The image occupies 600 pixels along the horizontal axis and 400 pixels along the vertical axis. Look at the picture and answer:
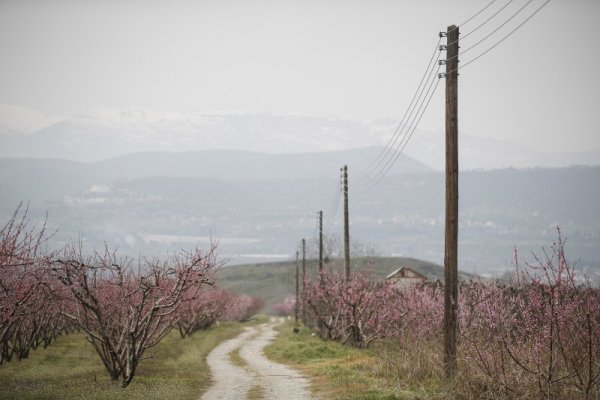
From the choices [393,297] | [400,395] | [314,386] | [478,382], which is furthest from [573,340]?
[393,297]

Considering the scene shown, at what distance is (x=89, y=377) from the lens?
24031mm

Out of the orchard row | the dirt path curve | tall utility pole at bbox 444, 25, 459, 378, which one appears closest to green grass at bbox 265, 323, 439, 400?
the dirt path curve

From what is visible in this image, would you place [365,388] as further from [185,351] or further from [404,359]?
[185,351]

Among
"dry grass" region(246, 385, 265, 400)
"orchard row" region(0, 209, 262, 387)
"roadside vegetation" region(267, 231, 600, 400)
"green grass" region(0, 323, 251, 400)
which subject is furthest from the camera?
"dry grass" region(246, 385, 265, 400)

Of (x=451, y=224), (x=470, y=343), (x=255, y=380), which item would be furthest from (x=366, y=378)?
(x=470, y=343)

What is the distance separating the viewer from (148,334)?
21.7 metres

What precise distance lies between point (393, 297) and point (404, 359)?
16371mm

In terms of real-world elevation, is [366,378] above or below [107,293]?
below

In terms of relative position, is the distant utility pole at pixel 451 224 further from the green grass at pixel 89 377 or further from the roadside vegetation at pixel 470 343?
the green grass at pixel 89 377

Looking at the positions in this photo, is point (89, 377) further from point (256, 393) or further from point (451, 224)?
point (451, 224)

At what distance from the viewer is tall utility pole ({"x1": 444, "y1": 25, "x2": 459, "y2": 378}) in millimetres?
18172

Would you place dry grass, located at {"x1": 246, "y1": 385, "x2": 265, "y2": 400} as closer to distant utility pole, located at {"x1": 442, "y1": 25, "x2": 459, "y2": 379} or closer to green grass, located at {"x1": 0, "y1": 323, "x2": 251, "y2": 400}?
green grass, located at {"x1": 0, "y1": 323, "x2": 251, "y2": 400}

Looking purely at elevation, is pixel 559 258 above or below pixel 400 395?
above

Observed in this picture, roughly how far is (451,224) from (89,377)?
14.6 metres
